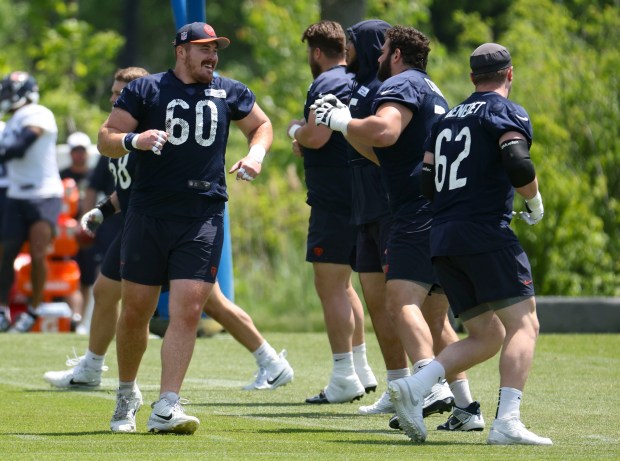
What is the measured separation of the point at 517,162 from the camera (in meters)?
7.17

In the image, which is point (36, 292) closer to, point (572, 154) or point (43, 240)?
point (43, 240)

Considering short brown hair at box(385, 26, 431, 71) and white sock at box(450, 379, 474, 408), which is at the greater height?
short brown hair at box(385, 26, 431, 71)

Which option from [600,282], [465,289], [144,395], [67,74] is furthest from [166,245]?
[67,74]

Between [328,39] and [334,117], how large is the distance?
2007 millimetres

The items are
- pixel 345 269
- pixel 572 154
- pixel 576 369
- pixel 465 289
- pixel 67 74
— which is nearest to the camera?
pixel 465 289

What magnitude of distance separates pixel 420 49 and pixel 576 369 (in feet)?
12.6

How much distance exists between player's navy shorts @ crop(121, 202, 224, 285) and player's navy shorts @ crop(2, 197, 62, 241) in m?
7.95

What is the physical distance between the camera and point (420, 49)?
8.18 m

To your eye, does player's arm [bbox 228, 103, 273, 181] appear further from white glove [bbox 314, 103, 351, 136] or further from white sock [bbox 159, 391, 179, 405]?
white sock [bbox 159, 391, 179, 405]

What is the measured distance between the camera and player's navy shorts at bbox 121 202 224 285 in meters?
7.67

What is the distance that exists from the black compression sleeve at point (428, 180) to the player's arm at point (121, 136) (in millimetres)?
1356

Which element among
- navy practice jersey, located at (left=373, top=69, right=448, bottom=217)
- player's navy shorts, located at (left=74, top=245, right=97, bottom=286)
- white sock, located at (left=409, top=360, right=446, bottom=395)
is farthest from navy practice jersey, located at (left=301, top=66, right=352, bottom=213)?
player's navy shorts, located at (left=74, top=245, right=97, bottom=286)

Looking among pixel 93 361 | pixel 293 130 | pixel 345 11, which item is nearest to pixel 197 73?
pixel 293 130

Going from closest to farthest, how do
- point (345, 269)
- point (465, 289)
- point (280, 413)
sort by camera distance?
1. point (465, 289)
2. point (280, 413)
3. point (345, 269)
